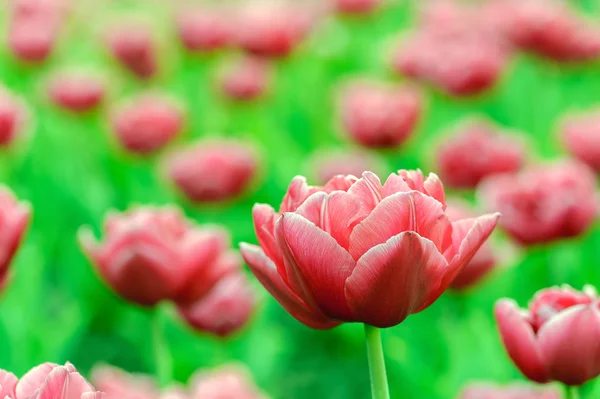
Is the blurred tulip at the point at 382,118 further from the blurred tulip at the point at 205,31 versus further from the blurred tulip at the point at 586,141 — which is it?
the blurred tulip at the point at 205,31

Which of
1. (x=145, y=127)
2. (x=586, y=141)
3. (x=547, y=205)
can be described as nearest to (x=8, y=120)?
(x=145, y=127)

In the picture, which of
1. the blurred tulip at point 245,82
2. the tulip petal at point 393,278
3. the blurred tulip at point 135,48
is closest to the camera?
the tulip petal at point 393,278

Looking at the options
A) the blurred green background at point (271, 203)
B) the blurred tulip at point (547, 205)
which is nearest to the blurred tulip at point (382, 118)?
the blurred green background at point (271, 203)

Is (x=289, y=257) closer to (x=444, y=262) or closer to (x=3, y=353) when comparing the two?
(x=444, y=262)

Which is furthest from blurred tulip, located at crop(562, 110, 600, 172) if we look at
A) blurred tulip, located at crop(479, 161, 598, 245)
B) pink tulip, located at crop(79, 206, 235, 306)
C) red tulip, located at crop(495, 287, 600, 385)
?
red tulip, located at crop(495, 287, 600, 385)

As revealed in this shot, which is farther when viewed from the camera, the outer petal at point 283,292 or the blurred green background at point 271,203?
the blurred green background at point 271,203

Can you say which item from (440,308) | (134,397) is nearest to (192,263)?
(134,397)
